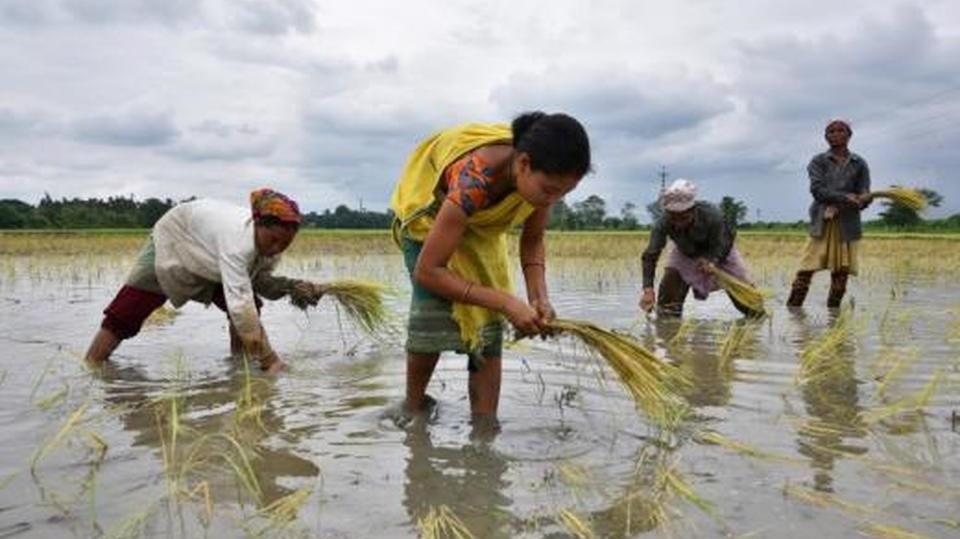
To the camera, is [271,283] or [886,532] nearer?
[886,532]

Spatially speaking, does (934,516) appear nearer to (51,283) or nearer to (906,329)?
(906,329)

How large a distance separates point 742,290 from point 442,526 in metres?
4.32

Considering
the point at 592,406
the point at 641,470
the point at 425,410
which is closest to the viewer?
the point at 641,470

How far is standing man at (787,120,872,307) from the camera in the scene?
22.6 feet

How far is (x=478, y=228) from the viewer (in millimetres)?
3121

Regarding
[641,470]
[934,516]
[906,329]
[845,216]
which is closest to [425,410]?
[641,470]

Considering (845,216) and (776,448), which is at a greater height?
(845,216)

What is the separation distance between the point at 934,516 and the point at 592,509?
34.7 inches

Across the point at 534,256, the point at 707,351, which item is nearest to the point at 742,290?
the point at 707,351

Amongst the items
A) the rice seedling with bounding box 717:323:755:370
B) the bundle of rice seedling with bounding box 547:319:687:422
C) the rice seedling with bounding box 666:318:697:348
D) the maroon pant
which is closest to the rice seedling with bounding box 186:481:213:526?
the bundle of rice seedling with bounding box 547:319:687:422

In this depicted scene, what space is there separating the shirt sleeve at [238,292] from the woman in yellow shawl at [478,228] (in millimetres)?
987

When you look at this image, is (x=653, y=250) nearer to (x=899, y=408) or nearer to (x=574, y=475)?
(x=899, y=408)

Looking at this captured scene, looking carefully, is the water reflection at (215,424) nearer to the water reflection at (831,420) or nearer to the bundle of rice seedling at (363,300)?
the bundle of rice seedling at (363,300)

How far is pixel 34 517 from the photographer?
7.62 feet
